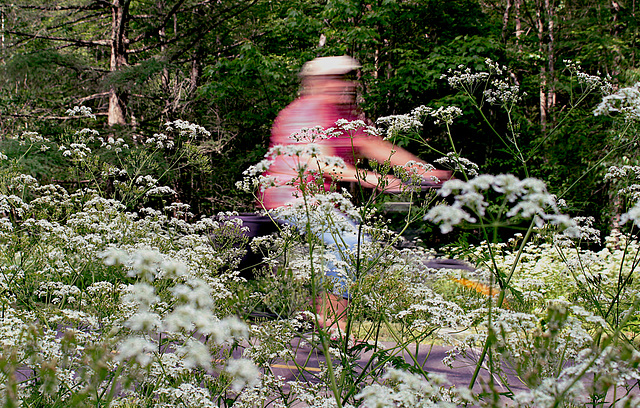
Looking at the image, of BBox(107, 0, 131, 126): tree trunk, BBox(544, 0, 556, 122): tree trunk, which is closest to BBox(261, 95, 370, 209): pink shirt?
BBox(107, 0, 131, 126): tree trunk

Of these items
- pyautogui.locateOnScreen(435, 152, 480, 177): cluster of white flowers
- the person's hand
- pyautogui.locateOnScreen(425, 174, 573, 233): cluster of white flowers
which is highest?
pyautogui.locateOnScreen(425, 174, 573, 233): cluster of white flowers

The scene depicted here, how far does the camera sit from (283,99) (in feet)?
43.5

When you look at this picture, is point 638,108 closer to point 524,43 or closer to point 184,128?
point 184,128

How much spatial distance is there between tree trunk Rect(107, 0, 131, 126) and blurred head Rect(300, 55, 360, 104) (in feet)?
26.9

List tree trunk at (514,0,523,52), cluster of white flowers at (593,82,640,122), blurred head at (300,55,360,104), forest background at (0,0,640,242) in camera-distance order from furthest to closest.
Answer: tree trunk at (514,0,523,52) → forest background at (0,0,640,242) → blurred head at (300,55,360,104) → cluster of white flowers at (593,82,640,122)

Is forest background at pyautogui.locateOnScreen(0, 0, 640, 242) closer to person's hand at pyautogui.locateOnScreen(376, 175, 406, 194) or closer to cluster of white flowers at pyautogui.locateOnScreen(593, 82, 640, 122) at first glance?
person's hand at pyautogui.locateOnScreen(376, 175, 406, 194)

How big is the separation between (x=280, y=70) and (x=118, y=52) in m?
4.33

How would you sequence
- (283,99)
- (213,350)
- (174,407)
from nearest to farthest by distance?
1. (174,407)
2. (213,350)
3. (283,99)

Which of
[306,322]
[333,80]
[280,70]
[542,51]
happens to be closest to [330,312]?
[306,322]

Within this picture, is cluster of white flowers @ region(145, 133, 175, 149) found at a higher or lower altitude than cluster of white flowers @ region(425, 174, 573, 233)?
lower

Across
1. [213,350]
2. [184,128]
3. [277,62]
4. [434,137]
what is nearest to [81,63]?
[277,62]

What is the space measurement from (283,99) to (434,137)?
200 inches

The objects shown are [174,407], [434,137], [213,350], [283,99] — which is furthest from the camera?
[434,137]

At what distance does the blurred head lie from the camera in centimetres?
478
